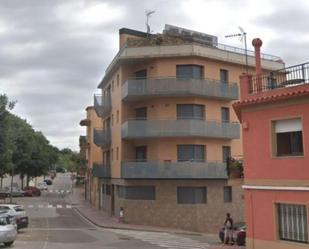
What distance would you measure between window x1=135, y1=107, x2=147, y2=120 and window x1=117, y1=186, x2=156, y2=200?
5.78 metres

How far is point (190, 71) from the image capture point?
133 feet

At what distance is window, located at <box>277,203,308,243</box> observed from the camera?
19391mm

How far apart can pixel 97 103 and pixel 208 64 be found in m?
14.8

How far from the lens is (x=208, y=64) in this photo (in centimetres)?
4125

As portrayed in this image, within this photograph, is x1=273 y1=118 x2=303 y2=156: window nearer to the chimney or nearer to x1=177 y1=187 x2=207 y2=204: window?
the chimney

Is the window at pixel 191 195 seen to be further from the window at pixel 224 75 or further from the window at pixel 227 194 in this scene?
the window at pixel 224 75

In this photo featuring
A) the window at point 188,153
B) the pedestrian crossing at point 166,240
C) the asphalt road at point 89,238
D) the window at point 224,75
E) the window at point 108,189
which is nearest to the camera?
the asphalt road at point 89,238

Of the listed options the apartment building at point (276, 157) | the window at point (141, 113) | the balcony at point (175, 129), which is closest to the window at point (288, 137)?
the apartment building at point (276, 157)

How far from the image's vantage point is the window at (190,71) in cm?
4062

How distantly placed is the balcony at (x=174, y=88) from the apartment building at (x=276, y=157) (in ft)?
54.6

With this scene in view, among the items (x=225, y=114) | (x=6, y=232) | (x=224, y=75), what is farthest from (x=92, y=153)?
(x=6, y=232)

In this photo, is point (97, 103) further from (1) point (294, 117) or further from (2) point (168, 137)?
(1) point (294, 117)

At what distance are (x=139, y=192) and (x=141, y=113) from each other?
6.62m

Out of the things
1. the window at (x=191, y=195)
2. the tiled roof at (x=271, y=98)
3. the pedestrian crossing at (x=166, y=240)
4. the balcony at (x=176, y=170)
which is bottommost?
the pedestrian crossing at (x=166, y=240)
